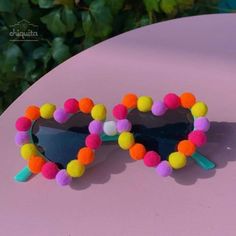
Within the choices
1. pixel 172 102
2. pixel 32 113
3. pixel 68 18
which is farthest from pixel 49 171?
pixel 68 18

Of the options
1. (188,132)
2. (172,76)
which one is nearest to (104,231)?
(188,132)

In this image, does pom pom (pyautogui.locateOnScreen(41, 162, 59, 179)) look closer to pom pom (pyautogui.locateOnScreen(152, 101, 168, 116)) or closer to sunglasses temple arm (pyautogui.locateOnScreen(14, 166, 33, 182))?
sunglasses temple arm (pyautogui.locateOnScreen(14, 166, 33, 182))

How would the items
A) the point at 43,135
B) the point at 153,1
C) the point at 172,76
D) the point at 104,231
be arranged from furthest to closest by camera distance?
the point at 153,1 → the point at 172,76 → the point at 43,135 → the point at 104,231

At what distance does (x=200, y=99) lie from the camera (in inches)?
35.1

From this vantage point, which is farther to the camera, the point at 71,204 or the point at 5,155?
the point at 5,155

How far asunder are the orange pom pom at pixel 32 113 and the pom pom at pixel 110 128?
132 mm

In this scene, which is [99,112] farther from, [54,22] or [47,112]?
[54,22]

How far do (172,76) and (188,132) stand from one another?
18cm

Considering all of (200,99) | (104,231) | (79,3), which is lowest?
(104,231)

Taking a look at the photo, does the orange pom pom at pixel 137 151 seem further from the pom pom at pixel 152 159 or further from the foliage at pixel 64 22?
the foliage at pixel 64 22

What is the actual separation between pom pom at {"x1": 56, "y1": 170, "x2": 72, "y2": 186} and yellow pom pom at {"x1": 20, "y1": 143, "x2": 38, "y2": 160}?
61 mm

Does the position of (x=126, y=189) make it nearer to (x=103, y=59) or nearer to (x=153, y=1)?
(x=103, y=59)

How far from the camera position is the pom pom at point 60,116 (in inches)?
33.4

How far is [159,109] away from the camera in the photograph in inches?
32.3
